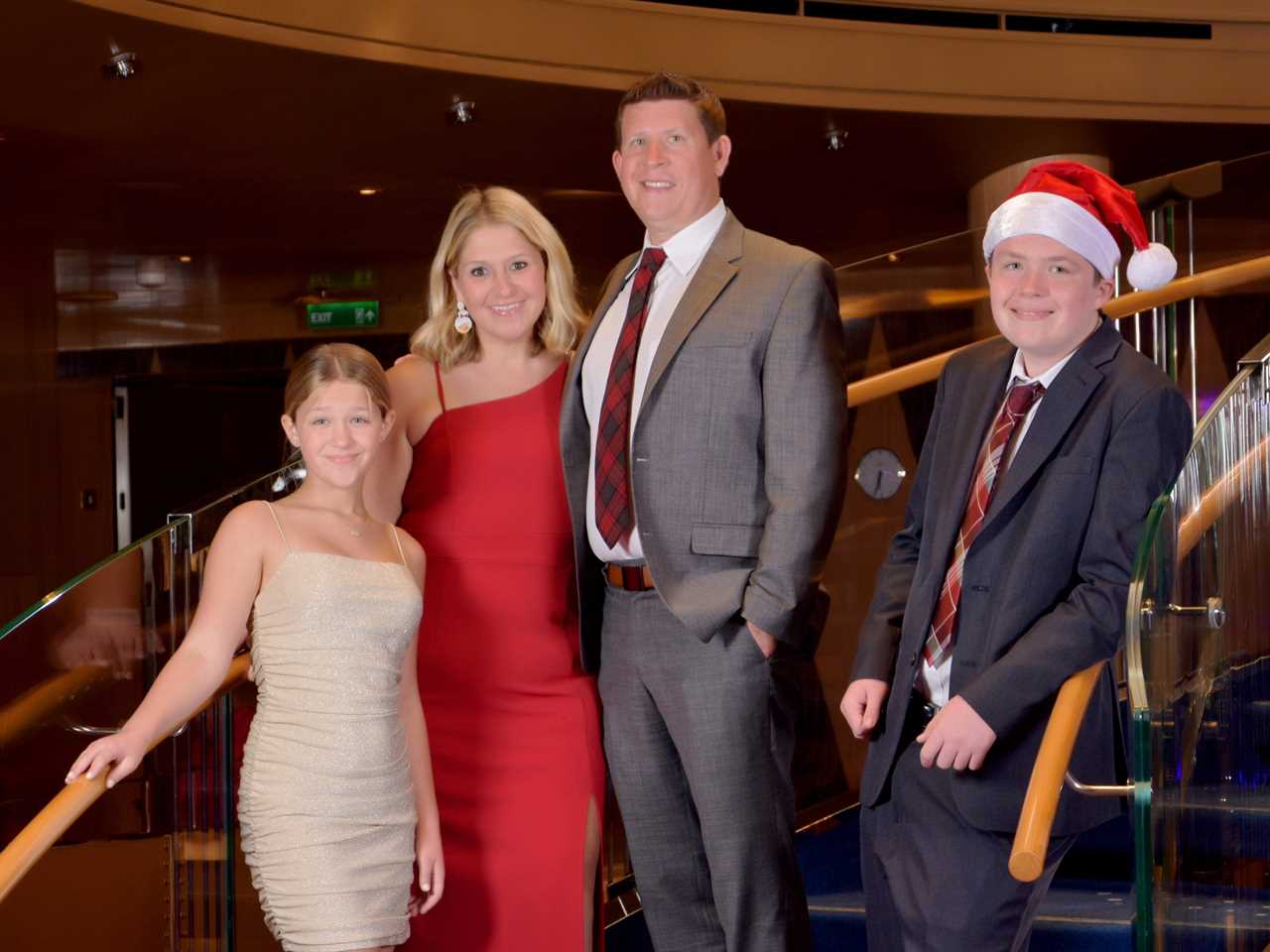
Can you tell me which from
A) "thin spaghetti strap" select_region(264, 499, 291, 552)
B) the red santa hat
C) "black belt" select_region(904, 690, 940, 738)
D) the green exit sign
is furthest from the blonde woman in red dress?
the green exit sign

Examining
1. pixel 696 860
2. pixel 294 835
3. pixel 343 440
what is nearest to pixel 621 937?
pixel 696 860

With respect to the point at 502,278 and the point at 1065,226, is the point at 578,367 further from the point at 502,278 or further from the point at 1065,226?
the point at 1065,226

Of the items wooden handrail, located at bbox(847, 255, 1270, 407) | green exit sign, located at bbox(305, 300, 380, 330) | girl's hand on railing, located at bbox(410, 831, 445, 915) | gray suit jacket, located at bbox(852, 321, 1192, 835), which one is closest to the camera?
gray suit jacket, located at bbox(852, 321, 1192, 835)

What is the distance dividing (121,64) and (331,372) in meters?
4.08

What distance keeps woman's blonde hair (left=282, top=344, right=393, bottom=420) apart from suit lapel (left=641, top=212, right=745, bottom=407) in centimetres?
47

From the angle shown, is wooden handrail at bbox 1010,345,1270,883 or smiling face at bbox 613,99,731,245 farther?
smiling face at bbox 613,99,731,245

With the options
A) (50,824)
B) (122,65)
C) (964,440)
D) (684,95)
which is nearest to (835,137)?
(122,65)

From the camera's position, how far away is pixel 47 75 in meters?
6.32

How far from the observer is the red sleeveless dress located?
288cm

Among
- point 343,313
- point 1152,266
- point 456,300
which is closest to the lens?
point 1152,266

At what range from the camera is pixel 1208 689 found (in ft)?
7.43

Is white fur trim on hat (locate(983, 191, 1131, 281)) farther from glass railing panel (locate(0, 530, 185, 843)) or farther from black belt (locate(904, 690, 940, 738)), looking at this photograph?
glass railing panel (locate(0, 530, 185, 843))

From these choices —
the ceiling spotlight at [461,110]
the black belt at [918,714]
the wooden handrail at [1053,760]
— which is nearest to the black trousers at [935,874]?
the black belt at [918,714]

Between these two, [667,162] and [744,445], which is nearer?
[744,445]
